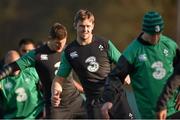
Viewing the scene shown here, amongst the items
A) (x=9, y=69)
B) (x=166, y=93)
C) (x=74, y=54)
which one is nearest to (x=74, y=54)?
(x=74, y=54)

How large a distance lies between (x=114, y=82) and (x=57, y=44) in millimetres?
2532

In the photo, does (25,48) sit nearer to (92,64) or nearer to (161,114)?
(92,64)

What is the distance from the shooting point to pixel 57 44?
11.5 metres

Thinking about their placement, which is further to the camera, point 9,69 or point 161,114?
point 9,69

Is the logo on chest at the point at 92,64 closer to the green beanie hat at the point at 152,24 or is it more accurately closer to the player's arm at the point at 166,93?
the green beanie hat at the point at 152,24

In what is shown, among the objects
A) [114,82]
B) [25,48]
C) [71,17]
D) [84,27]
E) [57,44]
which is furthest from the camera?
[71,17]

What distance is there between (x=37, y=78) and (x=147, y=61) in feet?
10.2

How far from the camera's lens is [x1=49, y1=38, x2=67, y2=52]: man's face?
11.4m

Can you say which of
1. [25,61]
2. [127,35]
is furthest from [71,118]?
[127,35]

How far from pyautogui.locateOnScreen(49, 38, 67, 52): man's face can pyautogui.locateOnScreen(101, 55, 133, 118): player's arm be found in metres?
2.38

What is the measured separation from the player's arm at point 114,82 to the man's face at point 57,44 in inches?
93.9

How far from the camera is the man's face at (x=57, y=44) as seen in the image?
11.4 metres

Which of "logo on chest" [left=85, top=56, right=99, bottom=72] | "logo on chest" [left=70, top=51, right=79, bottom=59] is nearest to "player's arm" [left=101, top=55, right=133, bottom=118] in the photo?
"logo on chest" [left=85, top=56, right=99, bottom=72]

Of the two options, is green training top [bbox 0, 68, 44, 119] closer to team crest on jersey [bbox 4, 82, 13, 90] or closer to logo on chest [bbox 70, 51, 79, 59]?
team crest on jersey [bbox 4, 82, 13, 90]
